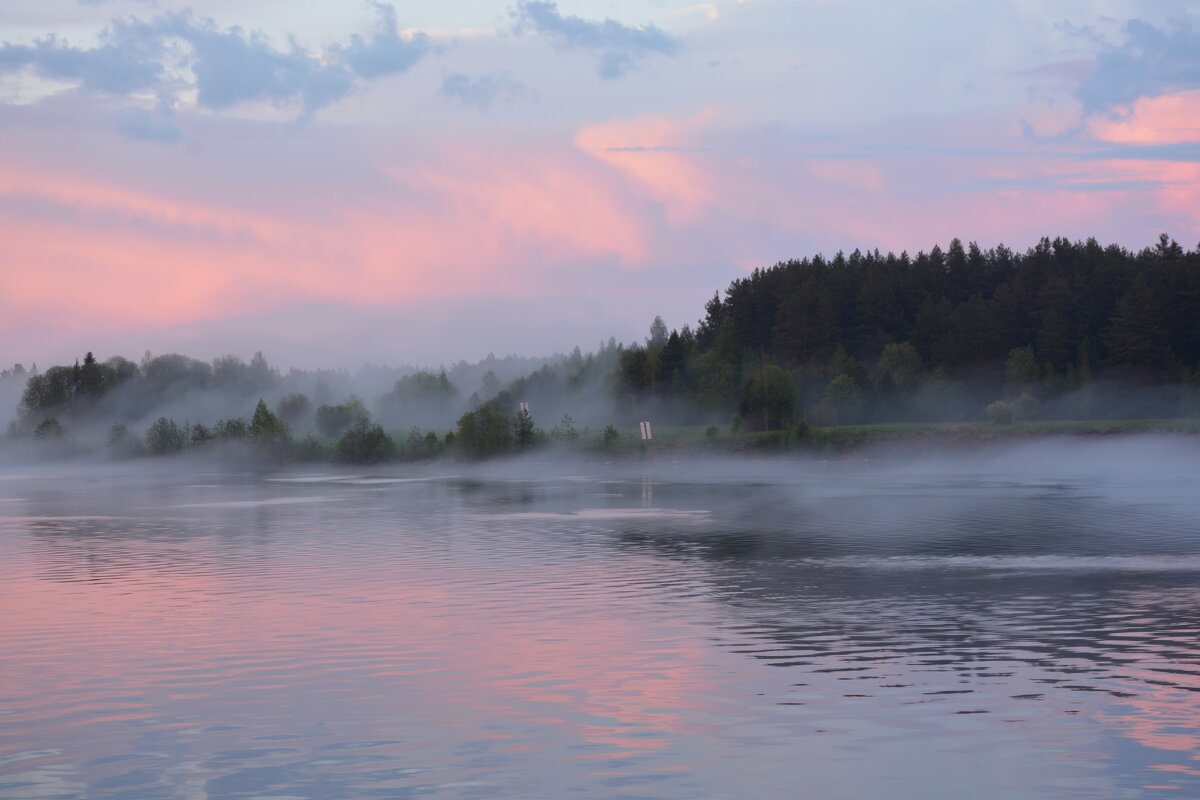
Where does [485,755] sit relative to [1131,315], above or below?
below

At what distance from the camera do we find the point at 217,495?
11325 cm

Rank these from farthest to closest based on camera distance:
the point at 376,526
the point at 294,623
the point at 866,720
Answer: the point at 376,526, the point at 294,623, the point at 866,720

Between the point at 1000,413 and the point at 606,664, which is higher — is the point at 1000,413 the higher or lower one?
the higher one

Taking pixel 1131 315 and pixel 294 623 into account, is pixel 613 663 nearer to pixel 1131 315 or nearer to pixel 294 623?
pixel 294 623

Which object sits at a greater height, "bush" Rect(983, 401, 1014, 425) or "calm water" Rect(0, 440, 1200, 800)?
"bush" Rect(983, 401, 1014, 425)

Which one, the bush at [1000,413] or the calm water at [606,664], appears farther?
the bush at [1000,413]

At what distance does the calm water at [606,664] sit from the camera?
1930cm

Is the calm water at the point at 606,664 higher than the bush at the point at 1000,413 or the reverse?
the reverse

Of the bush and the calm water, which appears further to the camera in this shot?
the bush

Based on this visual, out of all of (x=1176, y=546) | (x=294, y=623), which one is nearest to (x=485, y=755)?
(x=294, y=623)

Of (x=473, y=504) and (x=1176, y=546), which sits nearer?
(x=1176, y=546)

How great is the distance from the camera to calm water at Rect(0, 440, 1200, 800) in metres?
19.3

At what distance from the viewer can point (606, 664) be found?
2731 centimetres

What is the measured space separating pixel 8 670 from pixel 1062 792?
20863mm
